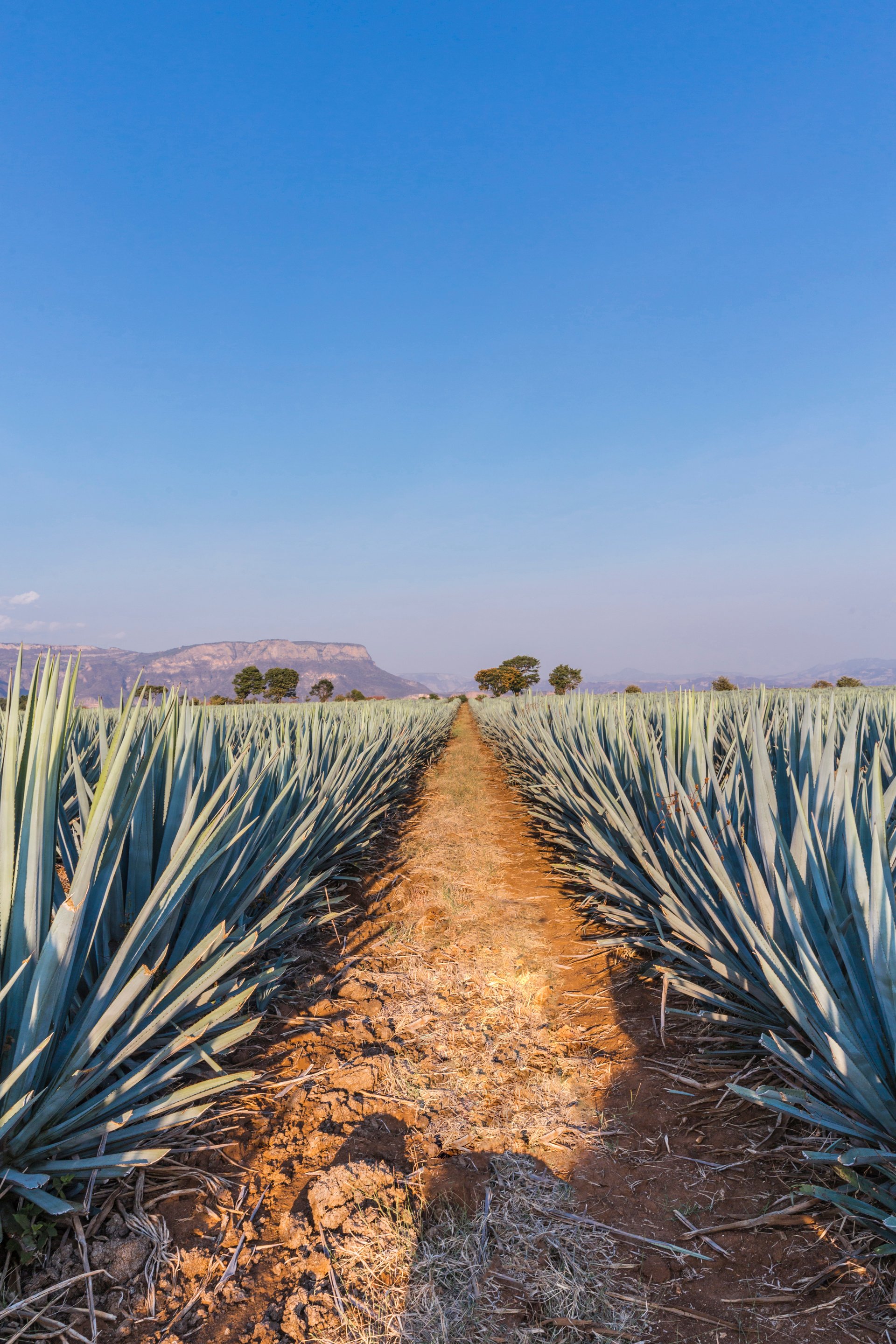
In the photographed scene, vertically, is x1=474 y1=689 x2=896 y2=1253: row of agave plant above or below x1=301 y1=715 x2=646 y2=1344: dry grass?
above

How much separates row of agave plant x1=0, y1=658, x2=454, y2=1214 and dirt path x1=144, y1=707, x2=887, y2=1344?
302 millimetres

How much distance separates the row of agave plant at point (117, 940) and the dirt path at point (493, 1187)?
11.9 inches

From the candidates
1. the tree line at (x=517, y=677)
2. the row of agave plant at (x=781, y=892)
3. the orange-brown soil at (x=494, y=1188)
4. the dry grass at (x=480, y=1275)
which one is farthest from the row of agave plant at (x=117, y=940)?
the tree line at (x=517, y=677)

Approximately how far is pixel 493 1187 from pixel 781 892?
1.08 metres

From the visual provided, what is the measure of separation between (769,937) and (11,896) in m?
1.96

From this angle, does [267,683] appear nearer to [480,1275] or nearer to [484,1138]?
[484,1138]

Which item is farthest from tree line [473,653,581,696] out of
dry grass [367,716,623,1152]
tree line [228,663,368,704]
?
dry grass [367,716,623,1152]

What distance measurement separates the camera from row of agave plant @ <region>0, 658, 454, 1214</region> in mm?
1155

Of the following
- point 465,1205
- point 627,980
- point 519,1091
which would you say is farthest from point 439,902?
point 465,1205

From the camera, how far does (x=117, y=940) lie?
5.29 feet

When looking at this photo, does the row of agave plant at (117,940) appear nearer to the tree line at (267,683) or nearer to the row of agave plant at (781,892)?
the row of agave plant at (781,892)

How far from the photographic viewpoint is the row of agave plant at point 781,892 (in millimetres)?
1300

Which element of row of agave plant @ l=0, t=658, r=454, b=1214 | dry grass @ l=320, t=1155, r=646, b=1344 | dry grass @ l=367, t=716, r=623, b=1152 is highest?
row of agave plant @ l=0, t=658, r=454, b=1214

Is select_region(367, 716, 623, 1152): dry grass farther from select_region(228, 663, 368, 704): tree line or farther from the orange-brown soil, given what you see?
select_region(228, 663, 368, 704): tree line
